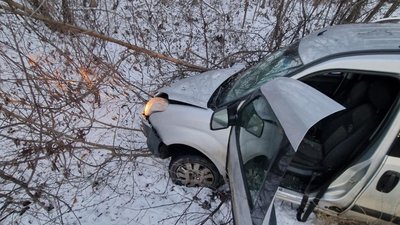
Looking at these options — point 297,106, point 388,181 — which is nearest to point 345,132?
point 388,181

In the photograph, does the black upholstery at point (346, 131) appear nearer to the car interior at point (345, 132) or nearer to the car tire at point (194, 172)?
the car interior at point (345, 132)

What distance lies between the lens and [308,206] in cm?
276

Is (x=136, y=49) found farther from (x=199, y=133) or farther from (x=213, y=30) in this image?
(x=199, y=133)

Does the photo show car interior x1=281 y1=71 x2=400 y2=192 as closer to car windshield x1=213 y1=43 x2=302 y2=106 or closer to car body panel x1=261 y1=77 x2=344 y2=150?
car windshield x1=213 y1=43 x2=302 y2=106

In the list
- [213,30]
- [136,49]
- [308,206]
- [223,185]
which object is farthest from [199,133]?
[213,30]

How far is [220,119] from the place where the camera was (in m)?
2.79

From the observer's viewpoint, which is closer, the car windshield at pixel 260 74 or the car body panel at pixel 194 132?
the car windshield at pixel 260 74

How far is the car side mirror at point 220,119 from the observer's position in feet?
9.03

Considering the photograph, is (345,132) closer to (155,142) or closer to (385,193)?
(385,193)

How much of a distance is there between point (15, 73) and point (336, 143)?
4.55 meters

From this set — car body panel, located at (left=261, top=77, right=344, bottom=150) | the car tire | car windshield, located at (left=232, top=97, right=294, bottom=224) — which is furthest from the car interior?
car body panel, located at (left=261, top=77, right=344, bottom=150)

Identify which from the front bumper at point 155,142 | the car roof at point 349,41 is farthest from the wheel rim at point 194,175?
the car roof at point 349,41

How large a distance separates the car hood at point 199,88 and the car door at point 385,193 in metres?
1.57

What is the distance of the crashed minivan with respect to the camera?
201 centimetres
